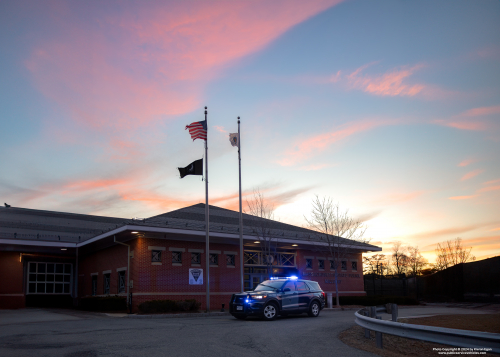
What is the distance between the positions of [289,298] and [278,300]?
66cm

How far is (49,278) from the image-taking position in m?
36.3

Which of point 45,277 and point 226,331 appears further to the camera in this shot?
point 45,277

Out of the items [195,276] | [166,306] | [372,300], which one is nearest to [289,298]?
[166,306]

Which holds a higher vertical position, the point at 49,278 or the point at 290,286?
the point at 290,286

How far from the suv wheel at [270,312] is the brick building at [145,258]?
979cm

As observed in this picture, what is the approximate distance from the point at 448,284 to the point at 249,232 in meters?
14.8

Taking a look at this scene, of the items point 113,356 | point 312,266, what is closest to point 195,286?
point 312,266

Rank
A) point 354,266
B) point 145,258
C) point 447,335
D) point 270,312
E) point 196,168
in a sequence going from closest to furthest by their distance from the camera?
point 447,335 < point 270,312 < point 196,168 < point 145,258 < point 354,266

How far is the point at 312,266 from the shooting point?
115ft

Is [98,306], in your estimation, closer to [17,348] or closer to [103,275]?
[103,275]

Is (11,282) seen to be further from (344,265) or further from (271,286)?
(344,265)

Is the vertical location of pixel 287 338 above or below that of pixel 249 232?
below

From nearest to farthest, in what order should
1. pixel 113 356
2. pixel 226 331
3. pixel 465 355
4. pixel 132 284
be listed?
1. pixel 113 356
2. pixel 465 355
3. pixel 226 331
4. pixel 132 284

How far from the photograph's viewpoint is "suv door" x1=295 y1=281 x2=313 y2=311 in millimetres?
19688
